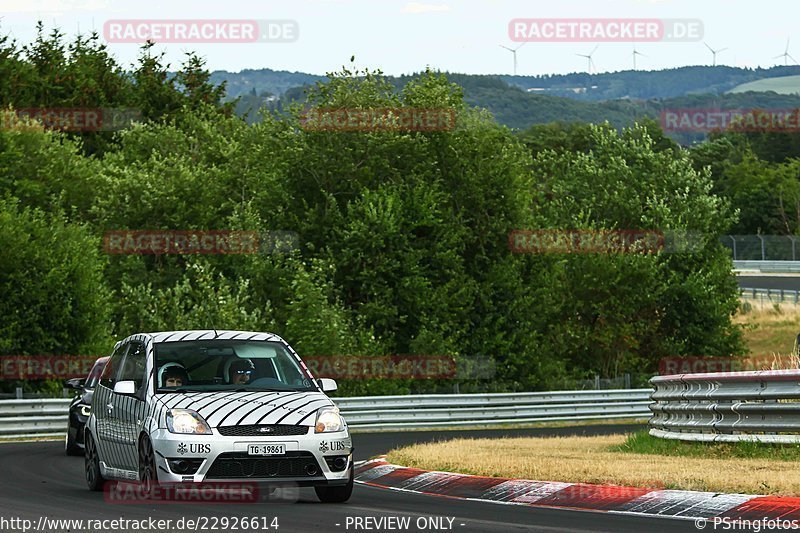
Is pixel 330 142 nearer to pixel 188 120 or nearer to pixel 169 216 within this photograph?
pixel 169 216

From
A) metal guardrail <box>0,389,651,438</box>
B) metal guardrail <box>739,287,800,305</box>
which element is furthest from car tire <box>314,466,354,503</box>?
metal guardrail <box>739,287,800,305</box>

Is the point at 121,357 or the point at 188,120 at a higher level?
the point at 188,120

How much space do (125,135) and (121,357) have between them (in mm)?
49791

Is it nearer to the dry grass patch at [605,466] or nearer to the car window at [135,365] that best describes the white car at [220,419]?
the car window at [135,365]

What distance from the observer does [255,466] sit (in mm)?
11828

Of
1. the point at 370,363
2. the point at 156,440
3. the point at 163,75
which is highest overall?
the point at 163,75

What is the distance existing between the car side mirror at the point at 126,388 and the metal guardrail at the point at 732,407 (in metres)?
6.63

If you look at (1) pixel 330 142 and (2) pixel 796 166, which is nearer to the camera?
(1) pixel 330 142

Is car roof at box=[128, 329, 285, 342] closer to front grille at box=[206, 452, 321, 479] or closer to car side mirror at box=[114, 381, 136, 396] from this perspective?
car side mirror at box=[114, 381, 136, 396]

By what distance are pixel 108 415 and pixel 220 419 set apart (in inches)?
92.1

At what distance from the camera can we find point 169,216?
50375 millimetres

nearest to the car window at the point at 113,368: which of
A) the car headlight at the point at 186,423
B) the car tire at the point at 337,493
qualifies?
the car headlight at the point at 186,423

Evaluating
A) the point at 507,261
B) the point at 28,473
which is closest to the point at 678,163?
the point at 507,261

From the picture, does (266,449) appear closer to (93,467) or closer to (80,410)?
(93,467)
